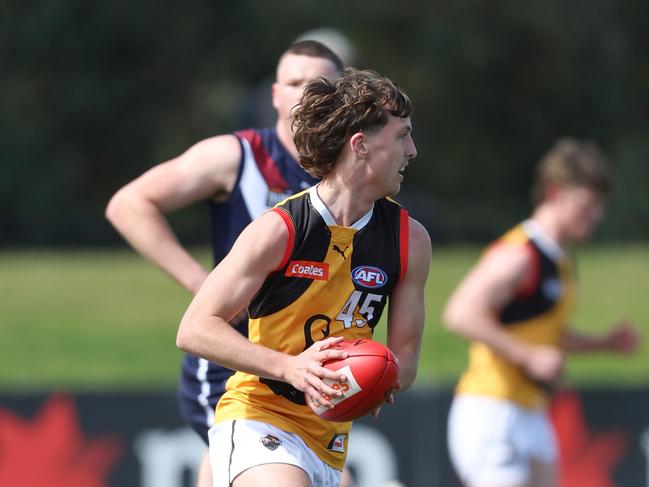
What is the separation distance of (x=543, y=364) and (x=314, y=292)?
9.13 ft

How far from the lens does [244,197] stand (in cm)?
485

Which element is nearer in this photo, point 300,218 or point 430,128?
point 300,218

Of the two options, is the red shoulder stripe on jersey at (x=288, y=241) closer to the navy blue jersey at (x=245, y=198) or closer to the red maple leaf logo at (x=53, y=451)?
the navy blue jersey at (x=245, y=198)

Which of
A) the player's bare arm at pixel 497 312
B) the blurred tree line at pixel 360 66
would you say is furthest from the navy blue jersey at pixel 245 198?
the blurred tree line at pixel 360 66

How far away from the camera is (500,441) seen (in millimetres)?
6598

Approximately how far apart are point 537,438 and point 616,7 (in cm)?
2644

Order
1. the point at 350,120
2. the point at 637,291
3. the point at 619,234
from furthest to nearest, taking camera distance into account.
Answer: the point at 619,234 < the point at 637,291 < the point at 350,120

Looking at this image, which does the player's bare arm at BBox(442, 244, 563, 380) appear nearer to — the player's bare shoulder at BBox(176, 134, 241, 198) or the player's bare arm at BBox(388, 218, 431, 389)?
the player's bare shoulder at BBox(176, 134, 241, 198)

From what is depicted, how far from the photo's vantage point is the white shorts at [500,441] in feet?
21.6

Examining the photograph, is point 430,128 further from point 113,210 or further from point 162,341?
point 113,210

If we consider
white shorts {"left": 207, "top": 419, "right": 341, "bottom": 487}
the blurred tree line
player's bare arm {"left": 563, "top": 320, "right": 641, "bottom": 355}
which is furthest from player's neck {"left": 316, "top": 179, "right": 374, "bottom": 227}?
the blurred tree line

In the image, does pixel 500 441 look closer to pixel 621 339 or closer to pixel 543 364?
pixel 543 364

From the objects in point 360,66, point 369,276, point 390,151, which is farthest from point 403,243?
point 360,66

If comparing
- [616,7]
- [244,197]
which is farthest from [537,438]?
[616,7]
